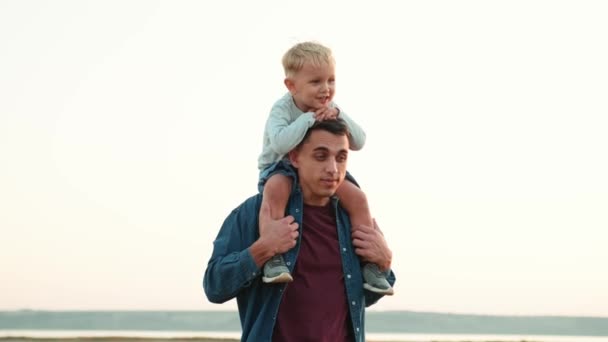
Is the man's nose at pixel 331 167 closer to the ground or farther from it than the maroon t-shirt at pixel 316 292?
farther from it

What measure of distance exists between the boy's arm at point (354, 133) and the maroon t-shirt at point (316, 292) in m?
0.38

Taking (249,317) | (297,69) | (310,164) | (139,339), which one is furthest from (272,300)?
(139,339)

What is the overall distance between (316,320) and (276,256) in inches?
15.4

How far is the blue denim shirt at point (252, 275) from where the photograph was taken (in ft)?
25.1

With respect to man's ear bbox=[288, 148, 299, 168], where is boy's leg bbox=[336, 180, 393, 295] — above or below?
below

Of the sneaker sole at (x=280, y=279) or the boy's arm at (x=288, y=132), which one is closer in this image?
the sneaker sole at (x=280, y=279)

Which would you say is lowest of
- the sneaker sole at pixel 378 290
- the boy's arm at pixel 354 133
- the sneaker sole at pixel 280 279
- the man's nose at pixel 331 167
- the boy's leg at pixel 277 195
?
the sneaker sole at pixel 378 290

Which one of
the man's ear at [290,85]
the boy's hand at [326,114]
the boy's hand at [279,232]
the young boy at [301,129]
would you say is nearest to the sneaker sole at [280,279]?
the young boy at [301,129]

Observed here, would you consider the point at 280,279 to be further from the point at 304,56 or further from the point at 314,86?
the point at 304,56

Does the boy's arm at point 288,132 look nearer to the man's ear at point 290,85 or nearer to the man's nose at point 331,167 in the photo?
the man's nose at point 331,167

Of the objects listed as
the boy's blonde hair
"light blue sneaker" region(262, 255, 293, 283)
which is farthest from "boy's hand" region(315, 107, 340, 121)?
"light blue sneaker" region(262, 255, 293, 283)

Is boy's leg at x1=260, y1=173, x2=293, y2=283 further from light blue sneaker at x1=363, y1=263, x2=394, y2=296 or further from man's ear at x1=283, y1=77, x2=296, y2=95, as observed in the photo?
man's ear at x1=283, y1=77, x2=296, y2=95

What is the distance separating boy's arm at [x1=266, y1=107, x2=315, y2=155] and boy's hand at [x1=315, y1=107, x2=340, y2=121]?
4 centimetres

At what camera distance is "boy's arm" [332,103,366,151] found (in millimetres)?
7941
